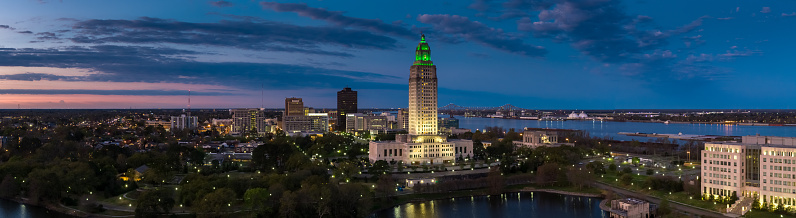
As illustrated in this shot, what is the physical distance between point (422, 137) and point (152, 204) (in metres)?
32.3

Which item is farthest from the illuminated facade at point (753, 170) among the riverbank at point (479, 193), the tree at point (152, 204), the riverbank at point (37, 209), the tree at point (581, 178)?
the riverbank at point (37, 209)

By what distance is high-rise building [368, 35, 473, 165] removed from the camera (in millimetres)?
58156

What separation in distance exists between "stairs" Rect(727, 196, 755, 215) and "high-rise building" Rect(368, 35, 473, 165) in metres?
30.1

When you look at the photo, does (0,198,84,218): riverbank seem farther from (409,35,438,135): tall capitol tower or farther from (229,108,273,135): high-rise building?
(229,108,273,135): high-rise building

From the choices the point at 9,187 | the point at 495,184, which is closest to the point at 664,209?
the point at 495,184

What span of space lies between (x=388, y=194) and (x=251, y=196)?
10305mm

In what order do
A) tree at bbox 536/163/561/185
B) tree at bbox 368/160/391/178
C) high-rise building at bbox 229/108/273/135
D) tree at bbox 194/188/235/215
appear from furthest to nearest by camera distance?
high-rise building at bbox 229/108/273/135, tree at bbox 368/160/391/178, tree at bbox 536/163/561/185, tree at bbox 194/188/235/215

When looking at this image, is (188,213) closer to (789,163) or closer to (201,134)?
(789,163)

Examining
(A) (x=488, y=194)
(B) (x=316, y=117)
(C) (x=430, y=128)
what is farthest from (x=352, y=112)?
(A) (x=488, y=194)

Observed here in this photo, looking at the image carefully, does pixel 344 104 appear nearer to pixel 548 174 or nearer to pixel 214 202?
pixel 548 174

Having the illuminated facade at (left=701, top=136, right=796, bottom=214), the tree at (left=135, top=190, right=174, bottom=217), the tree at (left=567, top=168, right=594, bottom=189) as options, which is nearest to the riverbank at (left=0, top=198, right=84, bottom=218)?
the tree at (left=135, top=190, right=174, bottom=217)

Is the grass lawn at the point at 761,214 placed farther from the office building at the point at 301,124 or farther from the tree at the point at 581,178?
the office building at the point at 301,124

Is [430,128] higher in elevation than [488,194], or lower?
higher

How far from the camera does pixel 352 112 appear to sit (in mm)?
130125
